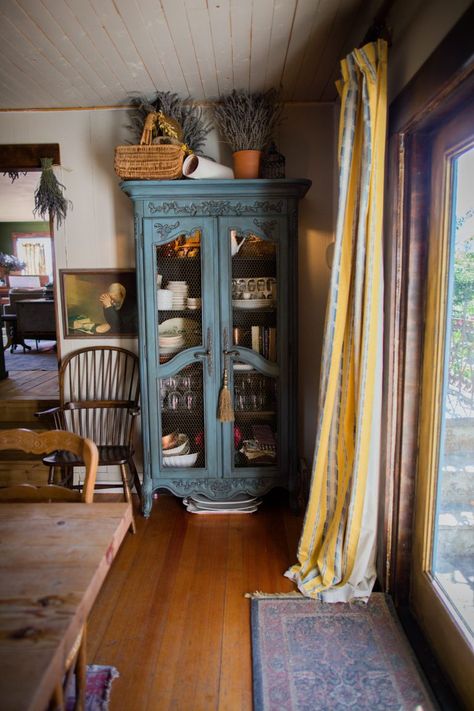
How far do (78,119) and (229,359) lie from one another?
1842mm

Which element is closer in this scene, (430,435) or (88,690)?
(88,690)

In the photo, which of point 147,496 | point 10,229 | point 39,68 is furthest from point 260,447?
point 10,229

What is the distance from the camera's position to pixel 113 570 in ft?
7.68

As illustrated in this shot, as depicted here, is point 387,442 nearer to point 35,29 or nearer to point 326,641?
point 326,641

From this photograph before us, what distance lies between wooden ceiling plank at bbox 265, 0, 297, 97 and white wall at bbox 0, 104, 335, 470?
17.2 inches

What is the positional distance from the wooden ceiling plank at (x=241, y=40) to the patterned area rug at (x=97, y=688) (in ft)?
8.50

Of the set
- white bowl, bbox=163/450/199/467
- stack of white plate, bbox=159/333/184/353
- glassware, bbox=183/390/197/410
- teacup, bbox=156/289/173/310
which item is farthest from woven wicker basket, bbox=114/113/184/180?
white bowl, bbox=163/450/199/467

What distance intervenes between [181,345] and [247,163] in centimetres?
111

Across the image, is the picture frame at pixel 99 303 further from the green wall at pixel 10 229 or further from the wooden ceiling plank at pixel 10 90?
the green wall at pixel 10 229

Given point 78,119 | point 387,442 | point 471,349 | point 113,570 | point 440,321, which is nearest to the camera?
point 471,349

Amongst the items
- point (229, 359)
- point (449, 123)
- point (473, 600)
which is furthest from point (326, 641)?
point (449, 123)

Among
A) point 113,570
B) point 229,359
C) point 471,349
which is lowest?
point 113,570

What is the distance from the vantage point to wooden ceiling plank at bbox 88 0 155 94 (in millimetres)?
1932

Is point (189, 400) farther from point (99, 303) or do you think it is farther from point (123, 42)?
point (123, 42)
